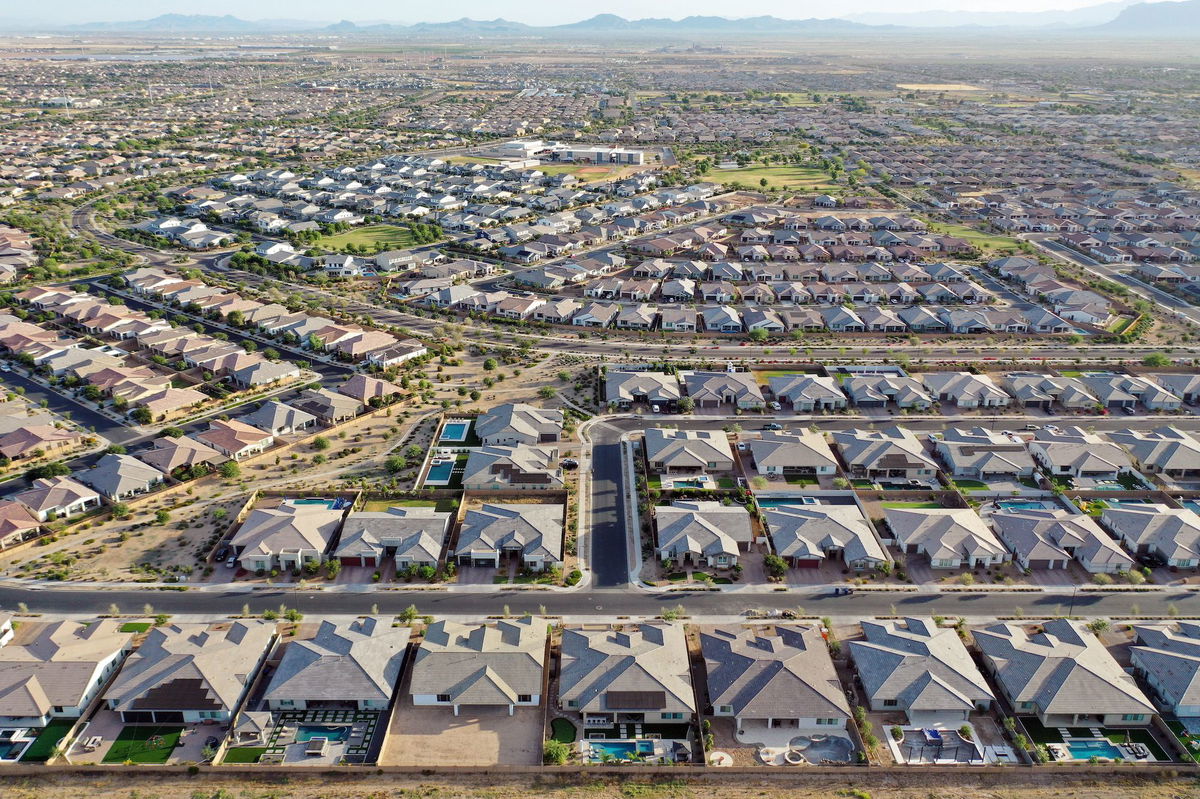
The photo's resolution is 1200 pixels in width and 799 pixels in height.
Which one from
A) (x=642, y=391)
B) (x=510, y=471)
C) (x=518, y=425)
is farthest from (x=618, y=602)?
(x=642, y=391)

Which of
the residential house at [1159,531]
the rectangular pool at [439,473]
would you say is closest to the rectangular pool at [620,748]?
the rectangular pool at [439,473]

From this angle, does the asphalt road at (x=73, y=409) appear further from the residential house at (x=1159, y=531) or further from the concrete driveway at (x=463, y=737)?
the residential house at (x=1159, y=531)

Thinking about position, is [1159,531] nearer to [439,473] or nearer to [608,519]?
[608,519]

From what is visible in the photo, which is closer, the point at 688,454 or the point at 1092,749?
the point at 1092,749

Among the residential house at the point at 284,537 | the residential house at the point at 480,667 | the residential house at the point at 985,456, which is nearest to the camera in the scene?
the residential house at the point at 480,667

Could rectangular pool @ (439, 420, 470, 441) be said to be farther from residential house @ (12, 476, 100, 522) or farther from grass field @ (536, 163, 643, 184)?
grass field @ (536, 163, 643, 184)
